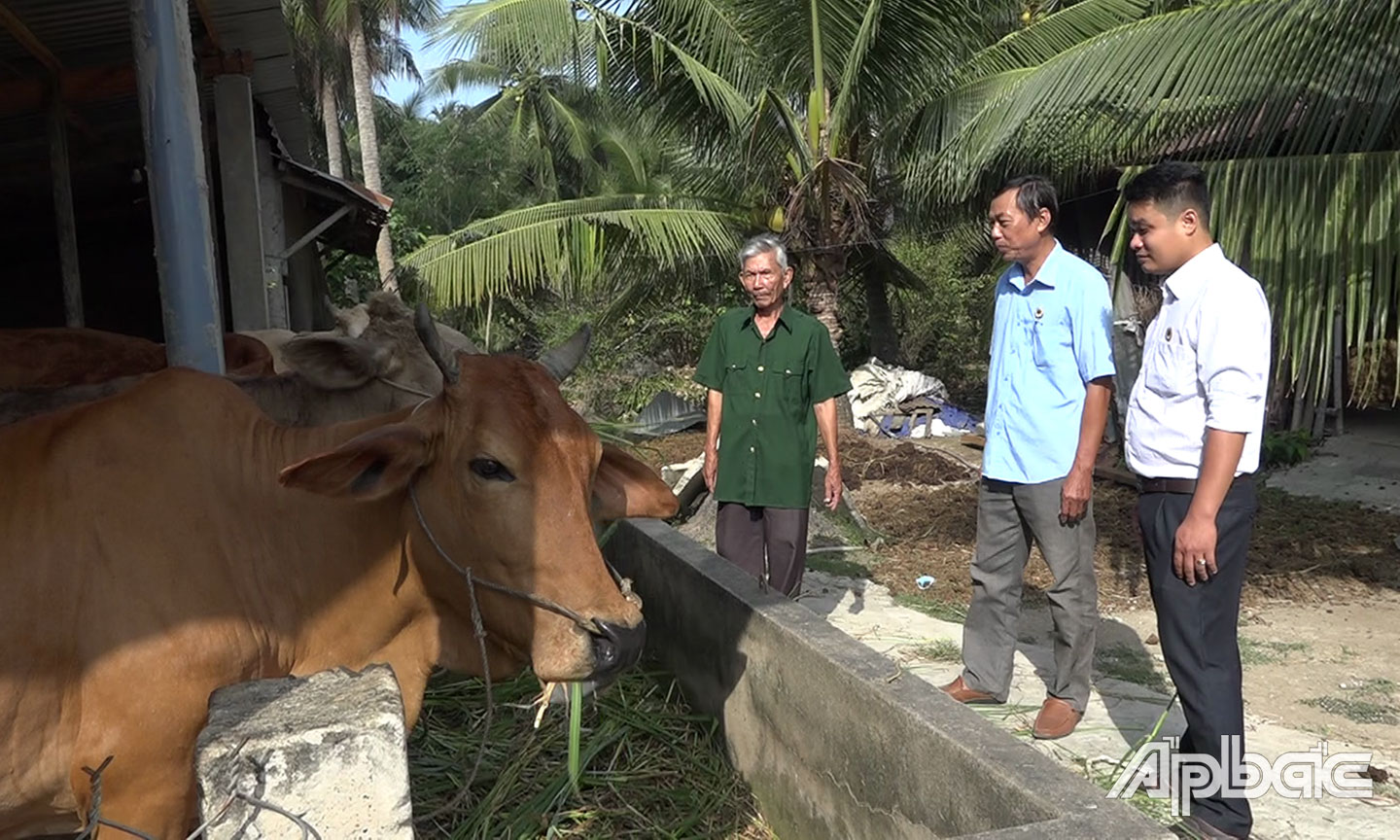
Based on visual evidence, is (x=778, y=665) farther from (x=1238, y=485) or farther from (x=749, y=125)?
(x=749, y=125)

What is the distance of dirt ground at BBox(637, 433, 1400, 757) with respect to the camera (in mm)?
4477

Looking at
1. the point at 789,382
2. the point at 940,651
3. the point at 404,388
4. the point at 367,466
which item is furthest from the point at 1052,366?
the point at 367,466

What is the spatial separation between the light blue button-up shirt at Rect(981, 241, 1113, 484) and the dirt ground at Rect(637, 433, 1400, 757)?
1.56 meters

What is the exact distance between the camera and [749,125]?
10891mm

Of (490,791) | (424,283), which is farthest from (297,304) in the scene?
(490,791)

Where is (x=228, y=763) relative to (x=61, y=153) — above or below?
below

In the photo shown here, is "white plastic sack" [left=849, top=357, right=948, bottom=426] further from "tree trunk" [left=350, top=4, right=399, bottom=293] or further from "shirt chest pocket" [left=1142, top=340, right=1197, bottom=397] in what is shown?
"tree trunk" [left=350, top=4, right=399, bottom=293]

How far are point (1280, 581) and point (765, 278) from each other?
12.4ft

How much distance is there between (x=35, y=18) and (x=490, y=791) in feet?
14.1

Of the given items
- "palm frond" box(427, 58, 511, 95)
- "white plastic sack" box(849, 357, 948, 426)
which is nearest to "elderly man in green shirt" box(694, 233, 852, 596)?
"white plastic sack" box(849, 357, 948, 426)

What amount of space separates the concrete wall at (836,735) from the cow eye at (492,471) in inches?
40.8

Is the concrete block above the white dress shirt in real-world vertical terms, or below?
below

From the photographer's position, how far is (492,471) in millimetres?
2355

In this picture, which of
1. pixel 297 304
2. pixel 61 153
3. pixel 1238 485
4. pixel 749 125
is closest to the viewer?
pixel 1238 485
